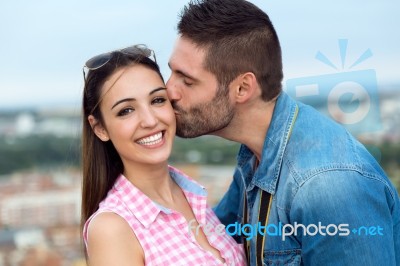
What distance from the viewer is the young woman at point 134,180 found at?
64.8 inches

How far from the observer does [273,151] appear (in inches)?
69.9

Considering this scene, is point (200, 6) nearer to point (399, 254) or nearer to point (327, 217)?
point (327, 217)

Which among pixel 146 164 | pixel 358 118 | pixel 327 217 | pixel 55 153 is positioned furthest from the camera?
pixel 55 153

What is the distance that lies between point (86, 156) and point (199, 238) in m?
0.47

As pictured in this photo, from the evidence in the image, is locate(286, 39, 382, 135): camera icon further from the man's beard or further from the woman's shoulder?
the woman's shoulder

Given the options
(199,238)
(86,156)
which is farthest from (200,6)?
(199,238)

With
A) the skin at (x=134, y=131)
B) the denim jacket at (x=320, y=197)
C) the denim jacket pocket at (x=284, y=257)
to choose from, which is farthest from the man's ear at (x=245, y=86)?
the denim jacket pocket at (x=284, y=257)

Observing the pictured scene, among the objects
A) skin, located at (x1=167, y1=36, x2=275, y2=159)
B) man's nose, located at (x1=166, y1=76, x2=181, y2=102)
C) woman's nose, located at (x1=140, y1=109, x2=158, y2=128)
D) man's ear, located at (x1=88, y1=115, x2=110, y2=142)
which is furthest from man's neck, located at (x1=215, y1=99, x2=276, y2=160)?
man's ear, located at (x1=88, y1=115, x2=110, y2=142)

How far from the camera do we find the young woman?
1.65 metres

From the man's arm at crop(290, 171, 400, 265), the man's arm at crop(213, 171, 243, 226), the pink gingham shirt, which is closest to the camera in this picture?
the man's arm at crop(290, 171, 400, 265)

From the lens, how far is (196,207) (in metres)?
1.94

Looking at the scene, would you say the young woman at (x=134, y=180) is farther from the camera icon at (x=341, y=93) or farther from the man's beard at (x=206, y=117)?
the camera icon at (x=341, y=93)

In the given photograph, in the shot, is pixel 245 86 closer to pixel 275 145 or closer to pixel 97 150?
pixel 275 145

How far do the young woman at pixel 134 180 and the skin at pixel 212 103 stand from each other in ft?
0.31
